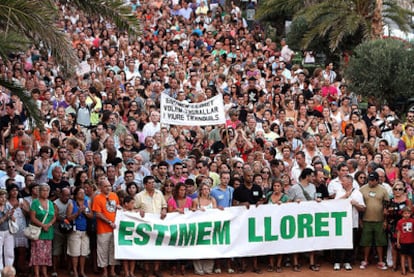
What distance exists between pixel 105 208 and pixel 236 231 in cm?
228

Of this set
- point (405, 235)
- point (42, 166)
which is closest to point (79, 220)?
point (42, 166)

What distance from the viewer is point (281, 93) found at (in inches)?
880

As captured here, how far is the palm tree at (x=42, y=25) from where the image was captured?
12.8 m

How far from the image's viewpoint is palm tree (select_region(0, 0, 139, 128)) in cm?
1280

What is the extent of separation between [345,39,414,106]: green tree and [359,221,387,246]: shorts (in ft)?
24.8

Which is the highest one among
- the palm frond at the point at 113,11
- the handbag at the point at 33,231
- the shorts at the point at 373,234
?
the palm frond at the point at 113,11

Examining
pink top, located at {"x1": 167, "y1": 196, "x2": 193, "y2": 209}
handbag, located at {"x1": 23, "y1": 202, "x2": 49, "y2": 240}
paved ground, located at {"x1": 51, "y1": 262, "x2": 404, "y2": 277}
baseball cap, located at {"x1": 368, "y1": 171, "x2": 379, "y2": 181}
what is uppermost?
baseball cap, located at {"x1": 368, "y1": 171, "x2": 379, "y2": 181}

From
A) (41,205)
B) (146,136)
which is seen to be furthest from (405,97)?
(41,205)

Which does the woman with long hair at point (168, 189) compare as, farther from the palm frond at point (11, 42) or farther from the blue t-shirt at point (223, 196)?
the palm frond at point (11, 42)

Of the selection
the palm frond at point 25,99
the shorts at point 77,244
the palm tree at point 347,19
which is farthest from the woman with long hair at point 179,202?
the palm tree at point 347,19

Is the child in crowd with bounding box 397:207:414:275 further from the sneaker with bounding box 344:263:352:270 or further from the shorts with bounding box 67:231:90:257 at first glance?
the shorts with bounding box 67:231:90:257

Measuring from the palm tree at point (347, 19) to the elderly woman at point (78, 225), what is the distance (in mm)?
12925

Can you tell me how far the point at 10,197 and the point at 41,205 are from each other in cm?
50

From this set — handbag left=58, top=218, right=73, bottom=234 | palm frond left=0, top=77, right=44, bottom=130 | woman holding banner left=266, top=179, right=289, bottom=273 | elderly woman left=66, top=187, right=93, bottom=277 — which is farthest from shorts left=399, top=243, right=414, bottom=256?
palm frond left=0, top=77, right=44, bottom=130
